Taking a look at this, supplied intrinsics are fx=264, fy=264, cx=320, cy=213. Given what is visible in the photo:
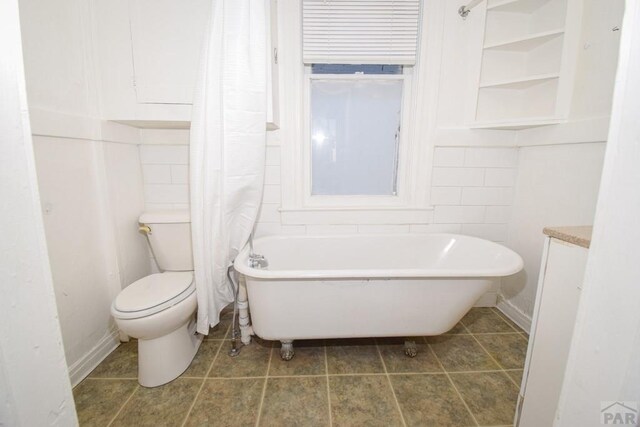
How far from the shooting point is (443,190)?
193 centimetres

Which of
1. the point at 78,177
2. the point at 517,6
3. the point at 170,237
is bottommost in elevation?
the point at 170,237

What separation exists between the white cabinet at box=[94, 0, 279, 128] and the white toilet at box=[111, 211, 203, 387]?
0.62 m

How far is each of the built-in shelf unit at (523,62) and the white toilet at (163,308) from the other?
2.08 m

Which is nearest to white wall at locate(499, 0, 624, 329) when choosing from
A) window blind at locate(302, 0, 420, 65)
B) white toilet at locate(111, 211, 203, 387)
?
window blind at locate(302, 0, 420, 65)

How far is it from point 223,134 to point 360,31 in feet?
3.82

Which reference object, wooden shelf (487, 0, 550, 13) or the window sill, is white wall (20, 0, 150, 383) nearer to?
the window sill

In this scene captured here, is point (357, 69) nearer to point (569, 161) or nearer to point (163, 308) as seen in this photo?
point (569, 161)

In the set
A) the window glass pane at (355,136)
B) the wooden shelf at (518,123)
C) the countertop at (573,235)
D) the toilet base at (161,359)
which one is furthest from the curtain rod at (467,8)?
the toilet base at (161,359)

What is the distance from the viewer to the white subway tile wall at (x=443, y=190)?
5.92 feet

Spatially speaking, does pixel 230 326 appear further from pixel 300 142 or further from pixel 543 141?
pixel 543 141

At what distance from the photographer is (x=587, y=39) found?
1446 millimetres

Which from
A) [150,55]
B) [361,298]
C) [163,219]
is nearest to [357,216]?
[361,298]

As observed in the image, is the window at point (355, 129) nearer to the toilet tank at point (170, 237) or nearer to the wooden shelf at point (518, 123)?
the wooden shelf at point (518, 123)

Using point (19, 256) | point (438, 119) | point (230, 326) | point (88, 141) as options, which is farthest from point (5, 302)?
point (438, 119)
